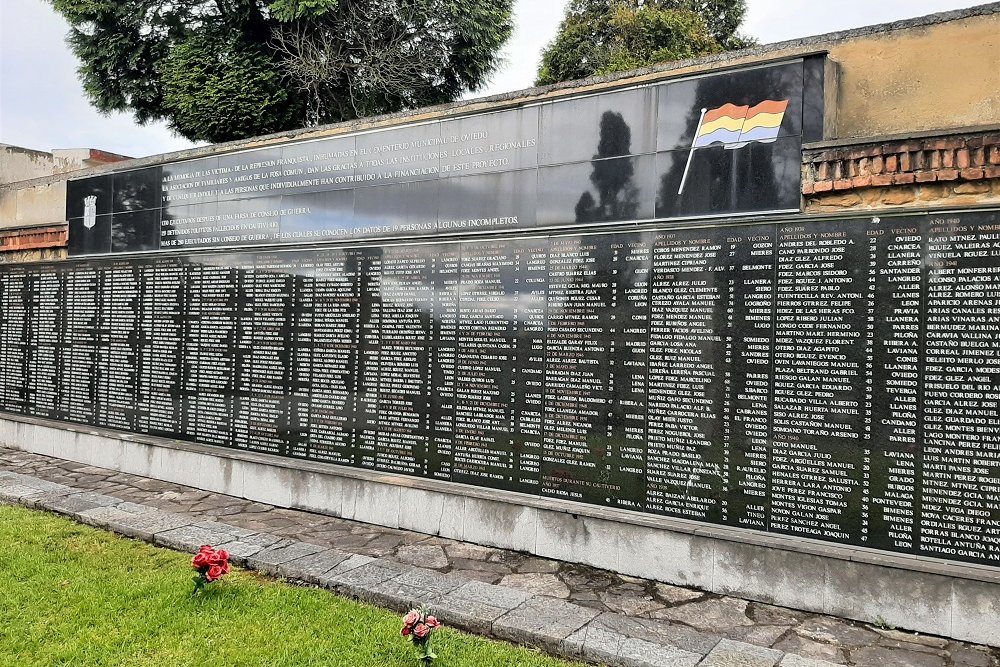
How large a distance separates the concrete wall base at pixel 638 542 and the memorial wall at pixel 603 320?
14 cm

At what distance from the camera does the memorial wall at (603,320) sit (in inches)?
182

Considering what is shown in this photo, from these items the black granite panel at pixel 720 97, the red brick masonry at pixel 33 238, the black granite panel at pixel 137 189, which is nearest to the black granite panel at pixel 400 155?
the black granite panel at pixel 720 97

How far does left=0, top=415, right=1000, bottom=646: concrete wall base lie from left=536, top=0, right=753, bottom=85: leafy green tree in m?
16.8

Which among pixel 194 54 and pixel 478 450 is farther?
pixel 194 54

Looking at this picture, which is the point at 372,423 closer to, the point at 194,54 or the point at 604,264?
the point at 604,264

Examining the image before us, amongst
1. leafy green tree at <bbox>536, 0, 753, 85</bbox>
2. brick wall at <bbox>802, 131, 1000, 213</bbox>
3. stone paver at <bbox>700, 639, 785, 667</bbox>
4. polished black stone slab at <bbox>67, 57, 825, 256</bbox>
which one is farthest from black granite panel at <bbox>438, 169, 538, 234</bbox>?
leafy green tree at <bbox>536, 0, 753, 85</bbox>

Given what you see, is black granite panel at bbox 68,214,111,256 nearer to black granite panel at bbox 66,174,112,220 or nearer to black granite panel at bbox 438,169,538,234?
black granite panel at bbox 66,174,112,220

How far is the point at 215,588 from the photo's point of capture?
504cm

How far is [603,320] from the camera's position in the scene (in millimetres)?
5766

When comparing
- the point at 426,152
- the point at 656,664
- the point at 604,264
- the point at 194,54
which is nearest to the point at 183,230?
the point at 426,152

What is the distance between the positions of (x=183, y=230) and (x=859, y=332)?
7.59 meters

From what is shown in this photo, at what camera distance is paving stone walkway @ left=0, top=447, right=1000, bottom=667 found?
165 inches

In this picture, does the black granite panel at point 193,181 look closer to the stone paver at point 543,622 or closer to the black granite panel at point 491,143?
the black granite panel at point 491,143

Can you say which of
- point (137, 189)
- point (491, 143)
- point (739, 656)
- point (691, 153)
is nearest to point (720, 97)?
point (691, 153)
